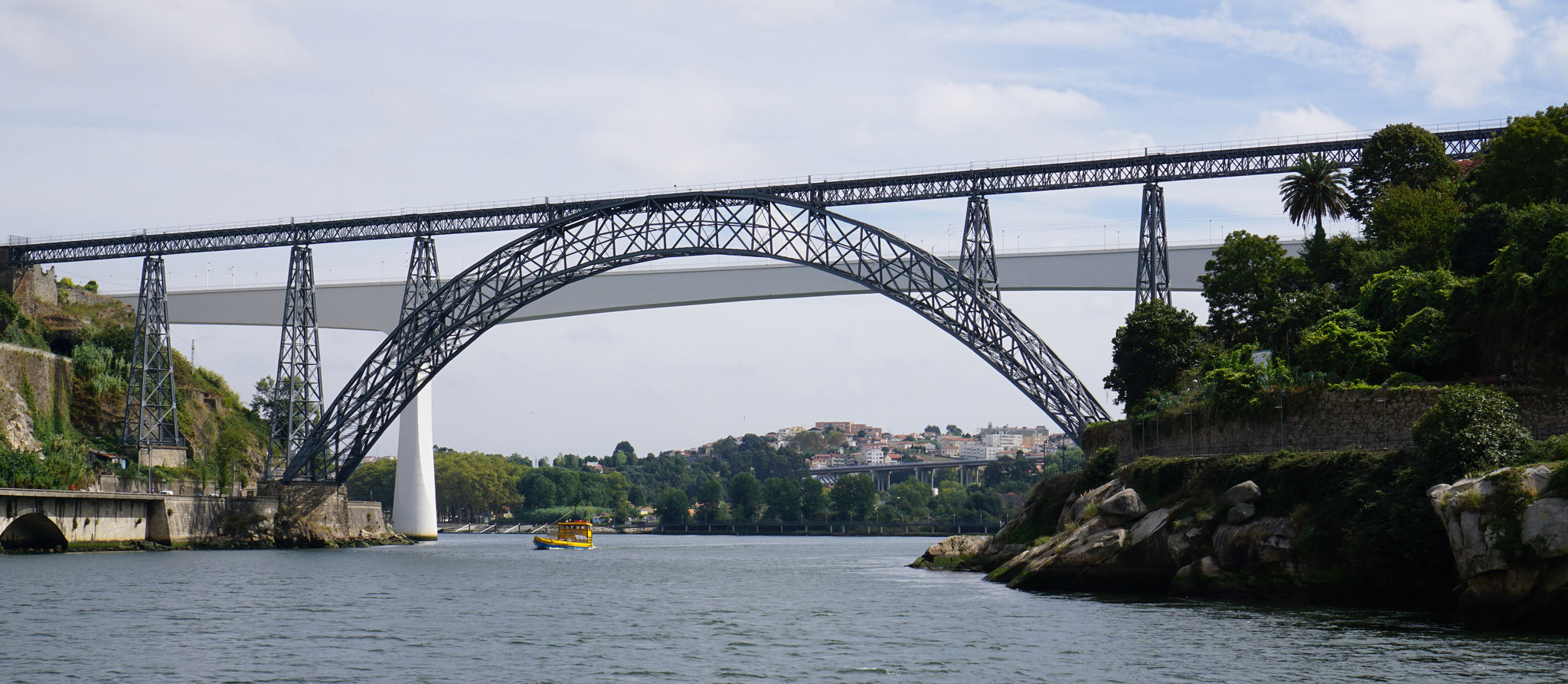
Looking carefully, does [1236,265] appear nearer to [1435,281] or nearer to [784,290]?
[1435,281]

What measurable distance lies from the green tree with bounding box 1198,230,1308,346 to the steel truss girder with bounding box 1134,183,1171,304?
2.34 meters

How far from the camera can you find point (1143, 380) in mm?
54656

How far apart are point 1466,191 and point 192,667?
155 feet

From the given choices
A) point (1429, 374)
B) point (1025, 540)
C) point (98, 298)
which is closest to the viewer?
point (1429, 374)

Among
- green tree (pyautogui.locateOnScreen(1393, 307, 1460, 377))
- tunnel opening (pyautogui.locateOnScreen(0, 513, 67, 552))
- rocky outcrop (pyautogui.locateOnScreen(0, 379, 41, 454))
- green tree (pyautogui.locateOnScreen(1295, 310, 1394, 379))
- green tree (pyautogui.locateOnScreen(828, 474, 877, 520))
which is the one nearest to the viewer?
green tree (pyautogui.locateOnScreen(1393, 307, 1460, 377))

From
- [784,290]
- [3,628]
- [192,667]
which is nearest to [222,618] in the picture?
[3,628]

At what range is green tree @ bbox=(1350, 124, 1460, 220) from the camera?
57812mm

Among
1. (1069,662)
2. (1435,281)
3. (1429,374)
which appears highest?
(1435,281)

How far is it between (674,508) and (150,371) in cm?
9804

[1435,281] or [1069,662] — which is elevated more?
[1435,281]

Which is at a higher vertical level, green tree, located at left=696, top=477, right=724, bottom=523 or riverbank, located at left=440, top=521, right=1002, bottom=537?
green tree, located at left=696, top=477, right=724, bottom=523

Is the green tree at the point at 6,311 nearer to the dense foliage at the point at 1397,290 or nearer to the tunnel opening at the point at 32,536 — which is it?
the tunnel opening at the point at 32,536

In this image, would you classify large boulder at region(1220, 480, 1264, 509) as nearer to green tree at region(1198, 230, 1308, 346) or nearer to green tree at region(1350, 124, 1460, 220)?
green tree at region(1198, 230, 1308, 346)

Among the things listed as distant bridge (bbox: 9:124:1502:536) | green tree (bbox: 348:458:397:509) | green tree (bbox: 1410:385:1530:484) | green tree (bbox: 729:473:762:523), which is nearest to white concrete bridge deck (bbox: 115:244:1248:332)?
distant bridge (bbox: 9:124:1502:536)
